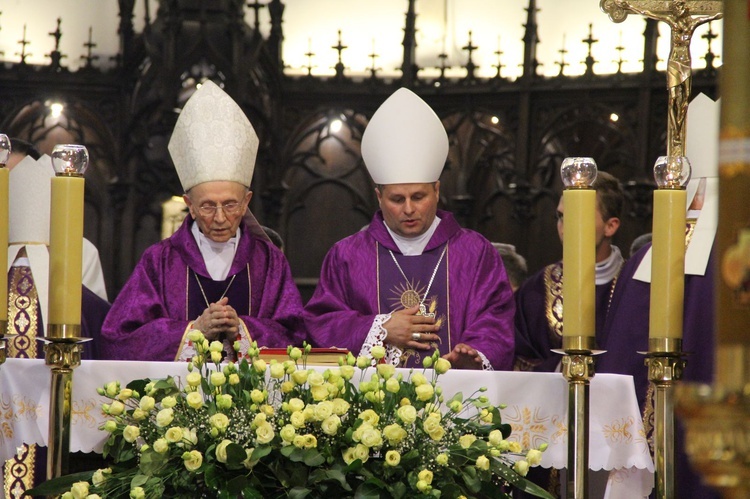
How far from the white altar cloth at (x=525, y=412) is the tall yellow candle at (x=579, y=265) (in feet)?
1.44

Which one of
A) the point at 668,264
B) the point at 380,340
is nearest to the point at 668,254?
the point at 668,264

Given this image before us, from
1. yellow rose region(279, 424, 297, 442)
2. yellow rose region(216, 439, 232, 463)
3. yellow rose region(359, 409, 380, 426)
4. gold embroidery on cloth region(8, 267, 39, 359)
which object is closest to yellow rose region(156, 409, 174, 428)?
yellow rose region(216, 439, 232, 463)

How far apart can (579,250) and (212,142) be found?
1932 mm

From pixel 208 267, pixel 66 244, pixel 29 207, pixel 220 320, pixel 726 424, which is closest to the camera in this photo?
pixel 726 424

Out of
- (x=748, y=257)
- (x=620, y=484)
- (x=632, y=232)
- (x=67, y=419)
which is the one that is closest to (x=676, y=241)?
(x=620, y=484)

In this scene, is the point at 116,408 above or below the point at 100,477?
above

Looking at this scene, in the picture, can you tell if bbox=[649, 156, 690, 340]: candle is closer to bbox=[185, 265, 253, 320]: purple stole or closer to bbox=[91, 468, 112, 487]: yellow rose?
bbox=[91, 468, 112, 487]: yellow rose

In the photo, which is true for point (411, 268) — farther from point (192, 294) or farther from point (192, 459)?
point (192, 459)

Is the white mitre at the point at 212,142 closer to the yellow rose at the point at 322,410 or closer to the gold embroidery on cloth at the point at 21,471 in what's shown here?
the gold embroidery on cloth at the point at 21,471

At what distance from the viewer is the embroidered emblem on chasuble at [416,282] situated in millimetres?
4027

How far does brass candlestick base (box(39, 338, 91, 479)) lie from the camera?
2.51 meters

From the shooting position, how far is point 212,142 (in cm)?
419

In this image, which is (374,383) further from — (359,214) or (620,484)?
(359,214)

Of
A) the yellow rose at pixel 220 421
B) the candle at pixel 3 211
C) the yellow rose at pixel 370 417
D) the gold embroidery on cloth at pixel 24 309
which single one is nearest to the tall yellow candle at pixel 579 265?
the yellow rose at pixel 370 417
